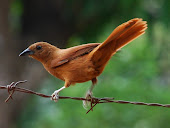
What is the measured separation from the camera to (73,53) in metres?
3.49

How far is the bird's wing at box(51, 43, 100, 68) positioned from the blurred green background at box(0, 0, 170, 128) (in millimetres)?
2287

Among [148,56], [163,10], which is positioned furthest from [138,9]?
[148,56]

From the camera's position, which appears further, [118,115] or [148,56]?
[148,56]

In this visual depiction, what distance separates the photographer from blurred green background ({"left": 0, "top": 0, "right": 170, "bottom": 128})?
249 inches

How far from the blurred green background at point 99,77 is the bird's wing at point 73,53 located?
7.50 feet

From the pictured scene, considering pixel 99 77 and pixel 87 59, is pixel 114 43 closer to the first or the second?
pixel 87 59

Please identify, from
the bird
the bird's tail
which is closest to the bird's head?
the bird

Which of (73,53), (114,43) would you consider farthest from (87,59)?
(114,43)

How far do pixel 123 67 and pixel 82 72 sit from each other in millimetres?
4344

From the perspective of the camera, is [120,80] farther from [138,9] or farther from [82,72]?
[82,72]

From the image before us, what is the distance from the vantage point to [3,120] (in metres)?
7.65

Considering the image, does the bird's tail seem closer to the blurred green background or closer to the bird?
the bird

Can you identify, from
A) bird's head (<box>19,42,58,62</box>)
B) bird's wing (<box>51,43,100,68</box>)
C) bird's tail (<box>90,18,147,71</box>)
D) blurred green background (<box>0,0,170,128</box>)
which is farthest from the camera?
blurred green background (<box>0,0,170,128</box>)

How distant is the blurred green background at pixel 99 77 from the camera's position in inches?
249
